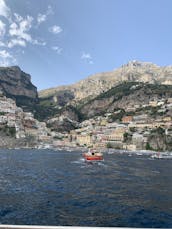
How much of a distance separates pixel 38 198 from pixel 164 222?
15708mm

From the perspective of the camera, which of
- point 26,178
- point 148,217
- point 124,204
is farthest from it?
point 26,178

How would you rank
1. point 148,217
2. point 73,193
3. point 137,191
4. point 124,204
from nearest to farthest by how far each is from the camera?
point 148,217 → point 124,204 → point 73,193 → point 137,191

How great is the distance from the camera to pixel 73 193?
39500mm

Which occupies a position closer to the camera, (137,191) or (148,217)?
(148,217)

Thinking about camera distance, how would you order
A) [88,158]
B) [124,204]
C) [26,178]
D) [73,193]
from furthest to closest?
[88,158], [26,178], [73,193], [124,204]

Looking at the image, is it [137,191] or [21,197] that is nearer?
[21,197]

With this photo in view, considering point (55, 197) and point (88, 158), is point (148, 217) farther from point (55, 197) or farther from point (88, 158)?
point (88, 158)

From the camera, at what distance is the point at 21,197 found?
35844 millimetres

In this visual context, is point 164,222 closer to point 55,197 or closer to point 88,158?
point 55,197

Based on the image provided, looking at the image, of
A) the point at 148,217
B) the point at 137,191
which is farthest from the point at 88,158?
the point at 148,217

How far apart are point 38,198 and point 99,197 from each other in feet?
24.8

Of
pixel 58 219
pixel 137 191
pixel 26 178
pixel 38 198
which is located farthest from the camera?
pixel 26 178

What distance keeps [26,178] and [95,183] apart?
13.3 meters

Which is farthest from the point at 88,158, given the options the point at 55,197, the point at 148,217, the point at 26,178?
the point at 148,217
